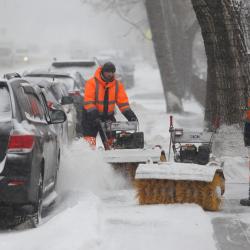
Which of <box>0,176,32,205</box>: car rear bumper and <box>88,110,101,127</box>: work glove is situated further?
<box>88,110,101,127</box>: work glove

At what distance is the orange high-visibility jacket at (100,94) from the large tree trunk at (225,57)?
2431 millimetres

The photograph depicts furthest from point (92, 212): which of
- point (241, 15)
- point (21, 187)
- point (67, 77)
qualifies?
point (67, 77)

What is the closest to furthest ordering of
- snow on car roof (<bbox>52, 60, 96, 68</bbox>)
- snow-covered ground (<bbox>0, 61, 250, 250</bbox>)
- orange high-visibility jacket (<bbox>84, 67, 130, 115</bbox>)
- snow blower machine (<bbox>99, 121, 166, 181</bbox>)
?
snow-covered ground (<bbox>0, 61, 250, 250</bbox>) < snow blower machine (<bbox>99, 121, 166, 181</bbox>) < orange high-visibility jacket (<bbox>84, 67, 130, 115</bbox>) < snow on car roof (<bbox>52, 60, 96, 68</bbox>)

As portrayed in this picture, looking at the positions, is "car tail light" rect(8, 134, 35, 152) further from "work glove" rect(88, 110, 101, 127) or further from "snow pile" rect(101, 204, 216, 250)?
"work glove" rect(88, 110, 101, 127)

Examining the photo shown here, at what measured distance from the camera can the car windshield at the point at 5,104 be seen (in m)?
8.70

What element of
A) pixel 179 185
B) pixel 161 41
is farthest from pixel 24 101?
pixel 161 41

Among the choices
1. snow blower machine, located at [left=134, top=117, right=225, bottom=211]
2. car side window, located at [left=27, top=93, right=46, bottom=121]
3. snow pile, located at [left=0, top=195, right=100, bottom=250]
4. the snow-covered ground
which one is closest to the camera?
snow pile, located at [left=0, top=195, right=100, bottom=250]

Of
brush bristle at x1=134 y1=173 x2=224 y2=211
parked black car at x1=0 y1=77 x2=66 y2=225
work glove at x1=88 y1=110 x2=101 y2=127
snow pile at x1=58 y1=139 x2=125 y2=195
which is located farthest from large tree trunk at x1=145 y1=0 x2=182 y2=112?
parked black car at x1=0 y1=77 x2=66 y2=225

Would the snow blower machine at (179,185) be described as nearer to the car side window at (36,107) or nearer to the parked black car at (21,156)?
the parked black car at (21,156)

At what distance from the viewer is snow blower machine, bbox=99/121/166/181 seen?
38.6 feet

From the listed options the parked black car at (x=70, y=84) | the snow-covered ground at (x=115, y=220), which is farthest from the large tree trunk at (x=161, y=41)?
the snow-covered ground at (x=115, y=220)

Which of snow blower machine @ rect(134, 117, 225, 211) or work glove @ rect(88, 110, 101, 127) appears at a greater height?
work glove @ rect(88, 110, 101, 127)

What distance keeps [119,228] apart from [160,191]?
1.39 metres

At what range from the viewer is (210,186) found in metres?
9.94
